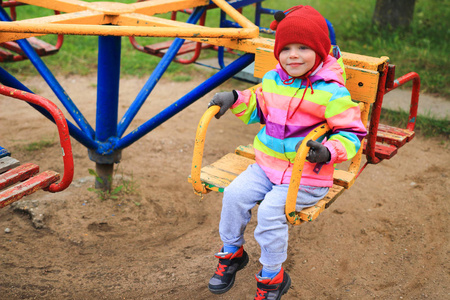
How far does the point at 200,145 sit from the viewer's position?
6.89ft

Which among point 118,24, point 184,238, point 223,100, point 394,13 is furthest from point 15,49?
point 394,13

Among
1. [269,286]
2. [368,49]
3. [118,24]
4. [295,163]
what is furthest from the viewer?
[368,49]

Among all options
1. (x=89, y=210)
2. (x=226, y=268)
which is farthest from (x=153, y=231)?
(x=226, y=268)

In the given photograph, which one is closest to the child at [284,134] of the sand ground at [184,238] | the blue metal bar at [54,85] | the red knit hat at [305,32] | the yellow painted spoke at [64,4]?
the red knit hat at [305,32]

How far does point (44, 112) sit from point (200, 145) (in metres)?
1.02

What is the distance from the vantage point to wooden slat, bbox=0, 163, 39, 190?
2.18 m

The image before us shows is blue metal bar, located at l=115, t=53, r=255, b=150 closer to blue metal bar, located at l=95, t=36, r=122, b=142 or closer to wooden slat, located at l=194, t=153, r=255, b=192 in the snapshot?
blue metal bar, located at l=95, t=36, r=122, b=142

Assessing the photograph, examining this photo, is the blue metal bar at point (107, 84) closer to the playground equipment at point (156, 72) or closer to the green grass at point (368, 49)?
the playground equipment at point (156, 72)

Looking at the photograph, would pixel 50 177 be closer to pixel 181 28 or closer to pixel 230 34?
pixel 181 28

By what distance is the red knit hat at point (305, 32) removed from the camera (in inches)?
83.1

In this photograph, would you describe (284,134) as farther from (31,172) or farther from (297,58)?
(31,172)

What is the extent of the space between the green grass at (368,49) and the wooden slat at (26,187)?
3624mm

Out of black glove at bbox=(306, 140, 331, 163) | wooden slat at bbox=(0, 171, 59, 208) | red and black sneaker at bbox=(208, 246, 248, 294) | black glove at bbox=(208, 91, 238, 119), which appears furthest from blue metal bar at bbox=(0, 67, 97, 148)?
black glove at bbox=(306, 140, 331, 163)

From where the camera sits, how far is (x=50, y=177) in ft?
7.29
